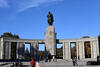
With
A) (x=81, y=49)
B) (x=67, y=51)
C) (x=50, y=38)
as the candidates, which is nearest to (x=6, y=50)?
(x=50, y=38)

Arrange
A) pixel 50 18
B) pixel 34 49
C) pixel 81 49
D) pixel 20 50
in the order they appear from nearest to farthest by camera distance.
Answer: pixel 50 18 → pixel 20 50 → pixel 34 49 → pixel 81 49

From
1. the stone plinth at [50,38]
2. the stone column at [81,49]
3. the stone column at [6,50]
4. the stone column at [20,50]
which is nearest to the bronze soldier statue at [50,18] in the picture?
the stone plinth at [50,38]

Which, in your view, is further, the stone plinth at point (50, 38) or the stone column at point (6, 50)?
the stone column at point (6, 50)

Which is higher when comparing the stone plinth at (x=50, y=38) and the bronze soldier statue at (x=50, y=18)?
the bronze soldier statue at (x=50, y=18)

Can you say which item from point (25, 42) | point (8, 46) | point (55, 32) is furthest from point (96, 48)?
point (8, 46)

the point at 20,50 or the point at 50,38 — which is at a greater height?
the point at 50,38

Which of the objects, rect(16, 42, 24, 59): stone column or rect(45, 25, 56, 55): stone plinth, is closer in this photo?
rect(45, 25, 56, 55): stone plinth

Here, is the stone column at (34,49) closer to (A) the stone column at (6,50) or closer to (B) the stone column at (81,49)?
(A) the stone column at (6,50)

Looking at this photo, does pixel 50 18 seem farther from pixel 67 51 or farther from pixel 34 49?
pixel 67 51

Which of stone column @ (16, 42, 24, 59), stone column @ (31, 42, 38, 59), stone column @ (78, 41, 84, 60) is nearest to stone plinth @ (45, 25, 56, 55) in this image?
stone column @ (31, 42, 38, 59)

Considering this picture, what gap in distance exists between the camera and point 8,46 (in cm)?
5666

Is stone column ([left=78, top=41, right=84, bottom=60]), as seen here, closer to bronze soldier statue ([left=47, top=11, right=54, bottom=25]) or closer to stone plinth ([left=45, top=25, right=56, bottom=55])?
stone plinth ([left=45, top=25, right=56, bottom=55])

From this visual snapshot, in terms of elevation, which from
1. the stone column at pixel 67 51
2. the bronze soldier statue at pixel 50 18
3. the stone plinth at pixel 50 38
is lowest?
the stone column at pixel 67 51

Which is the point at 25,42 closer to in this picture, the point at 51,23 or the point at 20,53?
the point at 20,53
